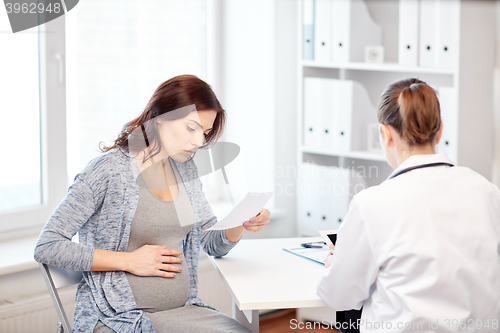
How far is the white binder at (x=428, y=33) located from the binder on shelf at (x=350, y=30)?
14.2 inches

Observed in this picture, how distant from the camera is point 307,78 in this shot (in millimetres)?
2391

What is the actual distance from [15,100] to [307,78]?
1.30 m

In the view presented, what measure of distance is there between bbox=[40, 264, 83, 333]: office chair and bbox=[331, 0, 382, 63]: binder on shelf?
60.1 inches

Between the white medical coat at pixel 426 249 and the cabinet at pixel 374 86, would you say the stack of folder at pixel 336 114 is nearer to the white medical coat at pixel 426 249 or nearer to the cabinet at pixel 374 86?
the cabinet at pixel 374 86

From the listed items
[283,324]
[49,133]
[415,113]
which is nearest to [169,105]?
[415,113]

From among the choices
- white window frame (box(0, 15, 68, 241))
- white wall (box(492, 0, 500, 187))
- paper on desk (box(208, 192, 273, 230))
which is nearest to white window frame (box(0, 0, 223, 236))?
white window frame (box(0, 15, 68, 241))

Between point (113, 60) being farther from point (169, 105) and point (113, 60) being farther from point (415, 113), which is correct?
point (415, 113)

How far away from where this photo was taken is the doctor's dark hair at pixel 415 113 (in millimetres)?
1104

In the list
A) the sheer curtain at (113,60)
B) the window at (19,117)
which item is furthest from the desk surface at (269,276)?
the window at (19,117)

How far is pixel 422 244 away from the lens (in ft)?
3.31

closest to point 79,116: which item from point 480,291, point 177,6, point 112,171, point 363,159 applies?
point 177,6

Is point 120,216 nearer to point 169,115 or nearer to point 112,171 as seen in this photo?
point 112,171

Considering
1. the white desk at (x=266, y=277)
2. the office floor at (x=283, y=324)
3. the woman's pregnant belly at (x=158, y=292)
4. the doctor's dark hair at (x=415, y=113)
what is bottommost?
the office floor at (x=283, y=324)

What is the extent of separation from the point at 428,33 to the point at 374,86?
0.57 m
